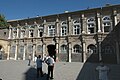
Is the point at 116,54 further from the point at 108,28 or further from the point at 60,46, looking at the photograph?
the point at 60,46

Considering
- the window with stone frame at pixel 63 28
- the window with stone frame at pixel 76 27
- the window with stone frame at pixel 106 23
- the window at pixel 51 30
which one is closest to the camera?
the window with stone frame at pixel 106 23

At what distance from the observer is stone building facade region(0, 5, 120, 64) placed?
23.0 metres

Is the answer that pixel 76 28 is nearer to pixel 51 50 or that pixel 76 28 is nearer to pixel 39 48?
pixel 51 50

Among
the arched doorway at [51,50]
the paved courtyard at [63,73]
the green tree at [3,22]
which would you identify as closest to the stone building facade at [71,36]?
the arched doorway at [51,50]

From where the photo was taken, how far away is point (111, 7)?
2320 cm

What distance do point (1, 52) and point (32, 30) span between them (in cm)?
747

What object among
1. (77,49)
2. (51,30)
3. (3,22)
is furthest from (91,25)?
(3,22)

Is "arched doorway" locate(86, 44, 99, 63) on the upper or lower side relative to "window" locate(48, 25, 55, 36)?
lower

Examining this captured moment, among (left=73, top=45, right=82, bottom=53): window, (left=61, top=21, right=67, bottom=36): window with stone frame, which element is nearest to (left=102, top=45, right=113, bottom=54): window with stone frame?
(left=73, top=45, right=82, bottom=53): window

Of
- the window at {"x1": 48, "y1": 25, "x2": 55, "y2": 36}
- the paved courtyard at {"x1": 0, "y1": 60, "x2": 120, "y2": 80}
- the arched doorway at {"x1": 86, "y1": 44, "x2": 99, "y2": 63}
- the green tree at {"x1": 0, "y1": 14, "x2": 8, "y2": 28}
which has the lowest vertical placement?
the paved courtyard at {"x1": 0, "y1": 60, "x2": 120, "y2": 80}

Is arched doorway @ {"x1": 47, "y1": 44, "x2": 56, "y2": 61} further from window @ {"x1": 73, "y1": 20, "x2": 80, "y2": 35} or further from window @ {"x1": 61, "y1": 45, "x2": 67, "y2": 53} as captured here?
window @ {"x1": 73, "y1": 20, "x2": 80, "y2": 35}

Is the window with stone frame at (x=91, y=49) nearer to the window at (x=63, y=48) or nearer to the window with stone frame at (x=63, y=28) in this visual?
the window at (x=63, y=48)

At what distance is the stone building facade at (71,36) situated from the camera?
23.0 meters

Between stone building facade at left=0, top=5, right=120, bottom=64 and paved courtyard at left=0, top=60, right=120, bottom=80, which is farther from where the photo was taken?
stone building facade at left=0, top=5, right=120, bottom=64
